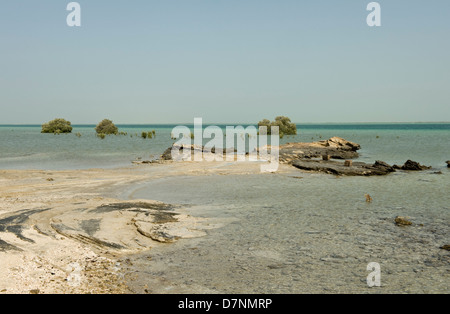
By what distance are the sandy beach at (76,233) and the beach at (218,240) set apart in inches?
1.1

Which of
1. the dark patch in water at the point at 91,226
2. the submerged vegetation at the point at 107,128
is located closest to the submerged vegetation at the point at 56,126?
the submerged vegetation at the point at 107,128

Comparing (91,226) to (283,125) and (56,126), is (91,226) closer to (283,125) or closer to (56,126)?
(283,125)

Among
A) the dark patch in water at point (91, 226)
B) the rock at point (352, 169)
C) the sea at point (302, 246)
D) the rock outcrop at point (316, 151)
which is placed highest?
the rock outcrop at point (316, 151)

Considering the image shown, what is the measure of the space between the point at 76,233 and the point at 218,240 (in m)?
3.72

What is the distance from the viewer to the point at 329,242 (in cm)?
925

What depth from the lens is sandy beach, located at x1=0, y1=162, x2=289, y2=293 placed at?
6.65 m

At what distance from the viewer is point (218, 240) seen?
937 cm

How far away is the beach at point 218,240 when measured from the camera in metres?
6.80

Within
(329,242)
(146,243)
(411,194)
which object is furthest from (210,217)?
(411,194)

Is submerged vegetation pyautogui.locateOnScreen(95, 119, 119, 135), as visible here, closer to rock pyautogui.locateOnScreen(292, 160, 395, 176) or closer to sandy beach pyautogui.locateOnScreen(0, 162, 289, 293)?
rock pyautogui.locateOnScreen(292, 160, 395, 176)

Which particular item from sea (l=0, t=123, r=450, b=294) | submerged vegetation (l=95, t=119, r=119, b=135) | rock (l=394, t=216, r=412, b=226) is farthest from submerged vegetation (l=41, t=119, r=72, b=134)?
rock (l=394, t=216, r=412, b=226)

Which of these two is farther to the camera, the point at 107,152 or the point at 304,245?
the point at 107,152

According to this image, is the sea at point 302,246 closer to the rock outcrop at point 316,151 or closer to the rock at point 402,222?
the rock at point 402,222

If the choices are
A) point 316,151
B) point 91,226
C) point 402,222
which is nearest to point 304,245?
point 402,222
